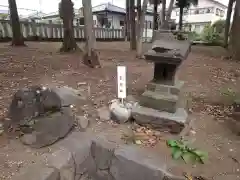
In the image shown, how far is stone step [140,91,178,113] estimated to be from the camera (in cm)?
341

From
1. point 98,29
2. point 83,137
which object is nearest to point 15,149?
point 83,137

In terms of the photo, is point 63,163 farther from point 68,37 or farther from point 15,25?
point 15,25

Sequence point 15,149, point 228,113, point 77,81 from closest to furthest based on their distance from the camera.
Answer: point 15,149 < point 228,113 < point 77,81

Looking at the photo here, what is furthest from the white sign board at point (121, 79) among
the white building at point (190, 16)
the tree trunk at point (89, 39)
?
the white building at point (190, 16)

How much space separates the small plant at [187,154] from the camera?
2.77 m

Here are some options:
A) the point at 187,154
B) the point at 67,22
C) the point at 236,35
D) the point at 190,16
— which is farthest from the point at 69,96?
the point at 190,16

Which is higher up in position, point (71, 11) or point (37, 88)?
point (71, 11)

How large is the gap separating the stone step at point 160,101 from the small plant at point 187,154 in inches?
26.8

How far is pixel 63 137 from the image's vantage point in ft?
9.83

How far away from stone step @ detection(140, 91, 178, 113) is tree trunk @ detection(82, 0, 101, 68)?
3.07 metres

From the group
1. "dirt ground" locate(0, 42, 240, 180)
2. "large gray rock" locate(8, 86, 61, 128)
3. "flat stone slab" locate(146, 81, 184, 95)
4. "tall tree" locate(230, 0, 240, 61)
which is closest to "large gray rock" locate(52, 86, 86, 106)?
"dirt ground" locate(0, 42, 240, 180)

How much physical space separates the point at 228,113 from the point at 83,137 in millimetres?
2749

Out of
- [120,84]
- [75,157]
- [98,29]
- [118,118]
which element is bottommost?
[75,157]

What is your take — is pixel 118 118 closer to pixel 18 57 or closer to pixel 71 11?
pixel 18 57
